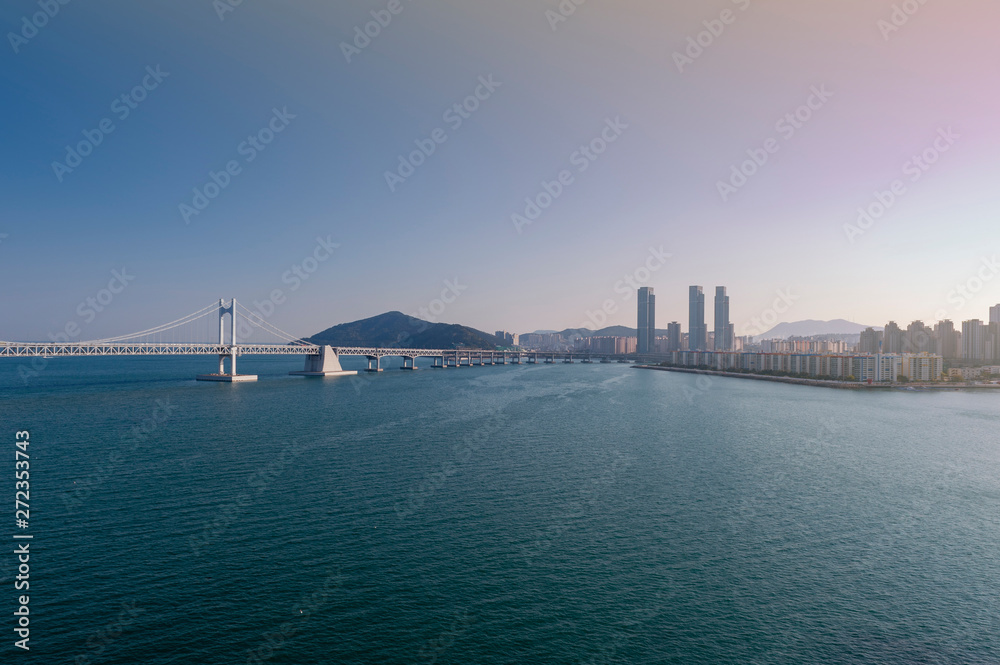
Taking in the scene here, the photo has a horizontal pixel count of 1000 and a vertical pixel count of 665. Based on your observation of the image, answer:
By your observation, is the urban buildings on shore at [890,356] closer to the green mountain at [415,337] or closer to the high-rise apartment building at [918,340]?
the high-rise apartment building at [918,340]

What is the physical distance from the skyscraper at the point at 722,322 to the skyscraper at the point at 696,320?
21.0 feet

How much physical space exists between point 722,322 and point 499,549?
185m

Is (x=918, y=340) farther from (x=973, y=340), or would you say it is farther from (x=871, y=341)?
(x=871, y=341)

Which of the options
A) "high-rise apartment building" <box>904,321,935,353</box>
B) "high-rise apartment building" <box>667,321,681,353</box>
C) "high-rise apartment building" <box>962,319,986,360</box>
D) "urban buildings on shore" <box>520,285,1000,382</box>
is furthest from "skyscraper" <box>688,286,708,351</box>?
"high-rise apartment building" <box>962,319,986,360</box>

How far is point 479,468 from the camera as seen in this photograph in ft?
63.0

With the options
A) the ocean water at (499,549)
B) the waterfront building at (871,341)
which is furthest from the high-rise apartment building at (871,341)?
the ocean water at (499,549)

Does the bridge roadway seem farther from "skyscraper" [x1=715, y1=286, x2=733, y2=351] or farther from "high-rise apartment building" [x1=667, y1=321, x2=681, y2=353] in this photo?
"skyscraper" [x1=715, y1=286, x2=733, y2=351]

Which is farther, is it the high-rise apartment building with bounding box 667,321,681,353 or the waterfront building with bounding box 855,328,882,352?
the high-rise apartment building with bounding box 667,321,681,353

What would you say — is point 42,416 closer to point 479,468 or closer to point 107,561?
point 107,561

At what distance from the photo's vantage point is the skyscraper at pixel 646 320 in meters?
A: 180

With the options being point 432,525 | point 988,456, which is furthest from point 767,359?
point 432,525

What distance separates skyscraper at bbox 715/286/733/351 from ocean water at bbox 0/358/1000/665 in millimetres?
160386

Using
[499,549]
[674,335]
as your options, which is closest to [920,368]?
[499,549]

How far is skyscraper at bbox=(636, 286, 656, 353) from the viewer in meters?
180
